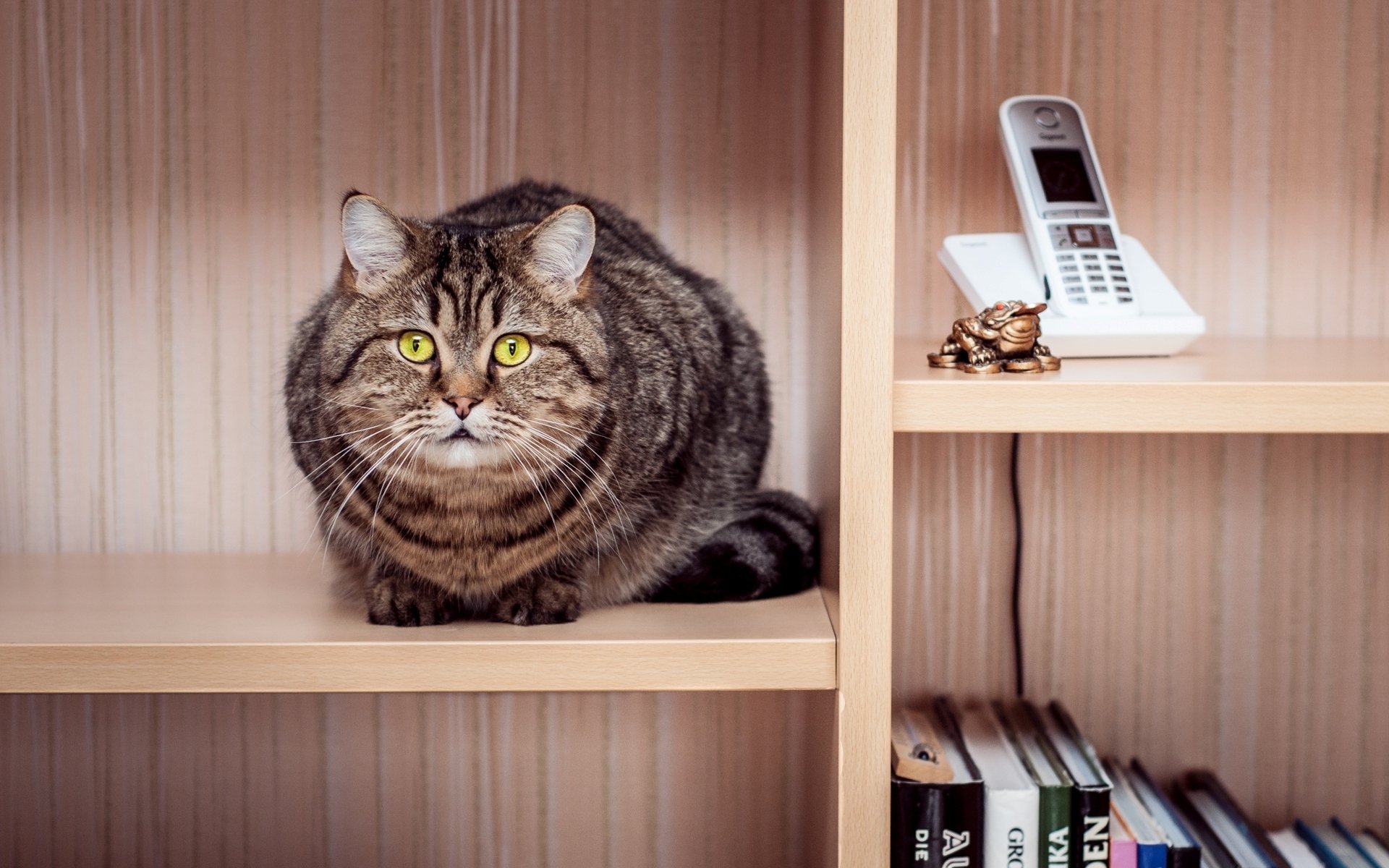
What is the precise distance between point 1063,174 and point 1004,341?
281mm

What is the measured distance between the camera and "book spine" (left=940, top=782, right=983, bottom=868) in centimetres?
89

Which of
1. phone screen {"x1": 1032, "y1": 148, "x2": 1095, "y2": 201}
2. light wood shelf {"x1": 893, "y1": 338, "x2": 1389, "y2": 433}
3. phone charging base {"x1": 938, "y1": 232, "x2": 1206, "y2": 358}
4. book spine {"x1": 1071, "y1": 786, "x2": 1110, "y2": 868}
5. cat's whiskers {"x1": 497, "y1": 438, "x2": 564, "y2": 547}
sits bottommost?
book spine {"x1": 1071, "y1": 786, "x2": 1110, "y2": 868}

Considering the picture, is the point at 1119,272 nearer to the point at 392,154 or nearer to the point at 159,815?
the point at 392,154

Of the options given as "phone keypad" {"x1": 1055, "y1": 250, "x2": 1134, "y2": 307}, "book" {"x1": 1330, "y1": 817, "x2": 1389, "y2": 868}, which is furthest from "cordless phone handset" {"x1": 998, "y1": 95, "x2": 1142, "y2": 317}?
"book" {"x1": 1330, "y1": 817, "x2": 1389, "y2": 868}

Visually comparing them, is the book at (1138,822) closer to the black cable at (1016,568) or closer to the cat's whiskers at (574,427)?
the black cable at (1016,568)

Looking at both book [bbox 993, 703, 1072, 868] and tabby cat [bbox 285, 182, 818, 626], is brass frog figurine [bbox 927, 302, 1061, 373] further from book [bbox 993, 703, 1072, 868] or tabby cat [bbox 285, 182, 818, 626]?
book [bbox 993, 703, 1072, 868]

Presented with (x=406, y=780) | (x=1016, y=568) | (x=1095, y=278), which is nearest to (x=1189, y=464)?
(x=1016, y=568)

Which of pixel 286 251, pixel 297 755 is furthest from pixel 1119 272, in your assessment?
pixel 297 755

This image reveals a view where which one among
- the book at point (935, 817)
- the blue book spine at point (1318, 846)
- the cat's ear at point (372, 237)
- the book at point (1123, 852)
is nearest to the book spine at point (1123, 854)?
the book at point (1123, 852)

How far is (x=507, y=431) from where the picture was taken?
793 mm

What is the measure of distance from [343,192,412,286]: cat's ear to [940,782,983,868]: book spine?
630mm

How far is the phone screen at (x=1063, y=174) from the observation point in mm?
991

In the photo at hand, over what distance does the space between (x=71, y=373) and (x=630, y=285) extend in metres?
0.68

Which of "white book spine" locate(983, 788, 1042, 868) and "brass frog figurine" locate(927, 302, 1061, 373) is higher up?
"brass frog figurine" locate(927, 302, 1061, 373)
